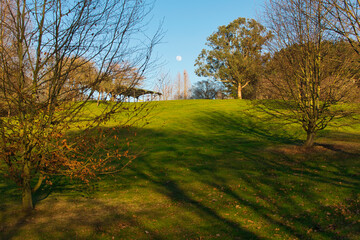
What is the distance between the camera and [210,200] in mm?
9648

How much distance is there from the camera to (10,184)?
11.1 m

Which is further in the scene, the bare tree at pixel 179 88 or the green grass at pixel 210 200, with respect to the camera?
the bare tree at pixel 179 88

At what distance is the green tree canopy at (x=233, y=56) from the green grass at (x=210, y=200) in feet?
131

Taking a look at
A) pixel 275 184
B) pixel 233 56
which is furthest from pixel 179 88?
pixel 275 184

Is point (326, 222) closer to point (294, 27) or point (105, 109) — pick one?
point (105, 109)

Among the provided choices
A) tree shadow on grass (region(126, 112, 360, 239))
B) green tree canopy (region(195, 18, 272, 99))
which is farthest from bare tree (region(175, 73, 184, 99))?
tree shadow on grass (region(126, 112, 360, 239))

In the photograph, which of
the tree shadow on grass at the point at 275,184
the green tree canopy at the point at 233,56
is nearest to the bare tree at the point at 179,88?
the green tree canopy at the point at 233,56

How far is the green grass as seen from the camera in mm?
7324

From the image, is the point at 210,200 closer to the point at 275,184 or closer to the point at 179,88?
the point at 275,184

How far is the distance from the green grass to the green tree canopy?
3994 cm

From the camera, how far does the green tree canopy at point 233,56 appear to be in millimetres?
54812

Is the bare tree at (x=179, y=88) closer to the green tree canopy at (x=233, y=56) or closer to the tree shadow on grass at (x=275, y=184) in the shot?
the green tree canopy at (x=233, y=56)

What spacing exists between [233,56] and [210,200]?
50.0 metres

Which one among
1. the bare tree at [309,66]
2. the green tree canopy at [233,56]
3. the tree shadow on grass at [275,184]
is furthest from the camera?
the green tree canopy at [233,56]
